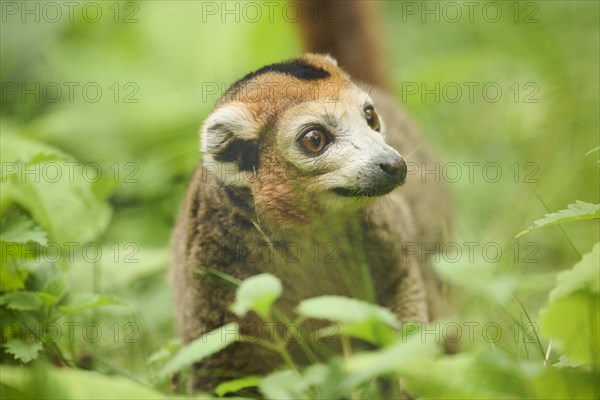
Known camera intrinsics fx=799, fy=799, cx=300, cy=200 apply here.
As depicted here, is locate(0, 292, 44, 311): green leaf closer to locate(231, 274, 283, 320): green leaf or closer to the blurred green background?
locate(231, 274, 283, 320): green leaf

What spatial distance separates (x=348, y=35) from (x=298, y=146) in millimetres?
2189

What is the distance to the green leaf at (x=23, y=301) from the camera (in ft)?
10.3

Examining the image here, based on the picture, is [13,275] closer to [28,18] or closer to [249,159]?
[249,159]

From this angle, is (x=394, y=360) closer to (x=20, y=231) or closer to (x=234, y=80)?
(x=20, y=231)

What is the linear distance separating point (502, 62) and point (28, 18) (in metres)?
4.08

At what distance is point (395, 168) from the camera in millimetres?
3441

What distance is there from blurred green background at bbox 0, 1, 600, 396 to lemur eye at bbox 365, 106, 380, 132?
149 cm

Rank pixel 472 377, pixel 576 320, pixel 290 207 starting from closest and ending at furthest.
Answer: pixel 472 377
pixel 576 320
pixel 290 207

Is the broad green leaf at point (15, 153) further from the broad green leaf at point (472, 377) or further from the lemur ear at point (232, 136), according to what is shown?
the broad green leaf at point (472, 377)

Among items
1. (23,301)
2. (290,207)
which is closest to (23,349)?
(23,301)

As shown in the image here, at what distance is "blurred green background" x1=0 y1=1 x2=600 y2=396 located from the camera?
5602 millimetres

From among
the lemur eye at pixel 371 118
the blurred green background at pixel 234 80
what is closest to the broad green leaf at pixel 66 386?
the lemur eye at pixel 371 118

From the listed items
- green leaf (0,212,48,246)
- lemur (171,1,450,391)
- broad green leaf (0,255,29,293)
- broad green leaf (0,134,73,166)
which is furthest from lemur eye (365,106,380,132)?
broad green leaf (0,255,29,293)

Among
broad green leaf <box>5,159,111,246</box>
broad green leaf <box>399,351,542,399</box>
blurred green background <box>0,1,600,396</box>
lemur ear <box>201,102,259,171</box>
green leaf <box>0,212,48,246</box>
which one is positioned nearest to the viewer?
broad green leaf <box>399,351,542,399</box>
